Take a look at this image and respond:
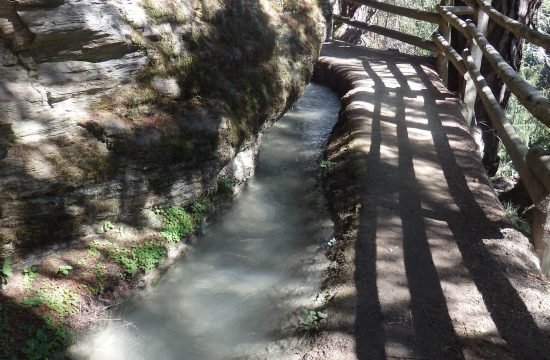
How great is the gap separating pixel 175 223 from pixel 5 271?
6.19ft

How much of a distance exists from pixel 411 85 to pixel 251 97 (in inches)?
208

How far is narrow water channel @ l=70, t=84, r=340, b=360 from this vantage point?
4.41m

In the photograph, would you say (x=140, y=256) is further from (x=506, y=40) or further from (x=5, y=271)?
(x=506, y=40)

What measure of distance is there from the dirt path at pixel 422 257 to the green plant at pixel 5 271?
2891 millimetres

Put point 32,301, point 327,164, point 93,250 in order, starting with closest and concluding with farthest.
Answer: point 32,301 → point 93,250 → point 327,164

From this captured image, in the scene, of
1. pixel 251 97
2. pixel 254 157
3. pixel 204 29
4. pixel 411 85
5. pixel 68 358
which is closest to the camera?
pixel 68 358

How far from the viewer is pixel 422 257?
4980 millimetres

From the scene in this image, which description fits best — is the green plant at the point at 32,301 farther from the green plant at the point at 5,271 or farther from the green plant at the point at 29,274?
the green plant at the point at 5,271

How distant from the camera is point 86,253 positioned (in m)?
4.79

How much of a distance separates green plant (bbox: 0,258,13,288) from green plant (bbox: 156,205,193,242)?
1.62 meters

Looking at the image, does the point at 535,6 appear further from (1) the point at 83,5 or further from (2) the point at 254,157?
(1) the point at 83,5

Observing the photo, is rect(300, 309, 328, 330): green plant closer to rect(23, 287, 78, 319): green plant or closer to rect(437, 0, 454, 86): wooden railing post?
rect(23, 287, 78, 319): green plant

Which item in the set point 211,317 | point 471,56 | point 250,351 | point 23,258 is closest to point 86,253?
point 23,258

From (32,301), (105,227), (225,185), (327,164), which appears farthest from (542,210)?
(32,301)
